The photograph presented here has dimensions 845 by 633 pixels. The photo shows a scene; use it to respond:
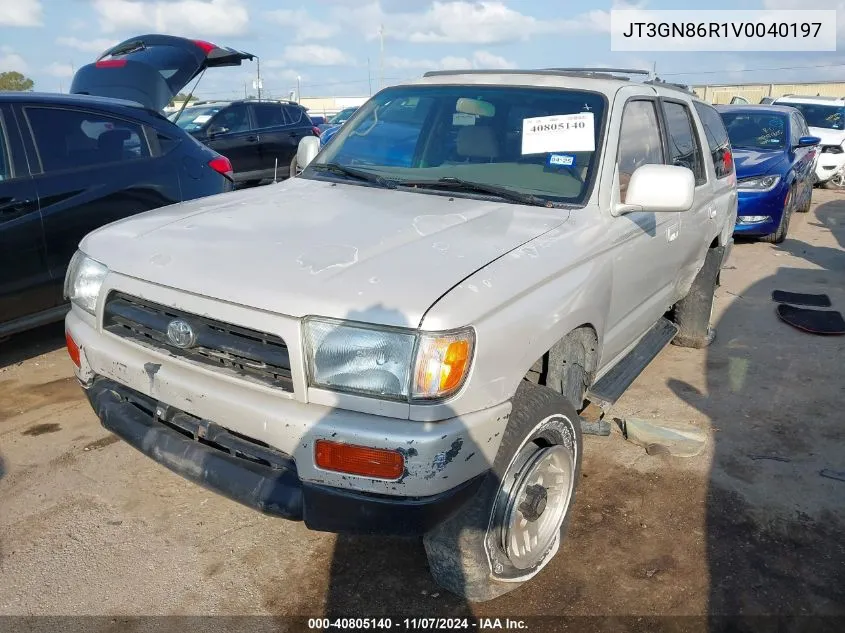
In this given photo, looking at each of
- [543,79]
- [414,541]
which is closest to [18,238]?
[414,541]

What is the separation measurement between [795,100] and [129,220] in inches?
636

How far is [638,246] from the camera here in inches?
130

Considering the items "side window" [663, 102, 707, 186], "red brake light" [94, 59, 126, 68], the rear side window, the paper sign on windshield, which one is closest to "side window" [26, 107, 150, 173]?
"red brake light" [94, 59, 126, 68]

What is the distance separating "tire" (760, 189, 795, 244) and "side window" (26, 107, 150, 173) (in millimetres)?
7640

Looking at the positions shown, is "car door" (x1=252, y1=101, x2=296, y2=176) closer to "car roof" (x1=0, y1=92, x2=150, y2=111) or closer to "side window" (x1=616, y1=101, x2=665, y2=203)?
"car roof" (x1=0, y1=92, x2=150, y2=111)

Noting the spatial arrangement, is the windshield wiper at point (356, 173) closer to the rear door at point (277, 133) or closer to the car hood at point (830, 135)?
the rear door at point (277, 133)

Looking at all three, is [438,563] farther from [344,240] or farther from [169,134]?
[169,134]

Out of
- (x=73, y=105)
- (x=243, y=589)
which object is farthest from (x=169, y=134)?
(x=243, y=589)

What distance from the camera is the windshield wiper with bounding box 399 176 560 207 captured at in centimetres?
299

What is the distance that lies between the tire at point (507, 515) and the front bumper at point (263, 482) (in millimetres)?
198

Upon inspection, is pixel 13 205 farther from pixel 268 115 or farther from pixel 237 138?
pixel 268 115

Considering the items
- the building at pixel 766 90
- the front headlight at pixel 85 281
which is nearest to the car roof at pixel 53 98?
the front headlight at pixel 85 281

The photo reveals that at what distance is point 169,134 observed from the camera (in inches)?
213

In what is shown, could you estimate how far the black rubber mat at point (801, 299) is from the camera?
257 inches
